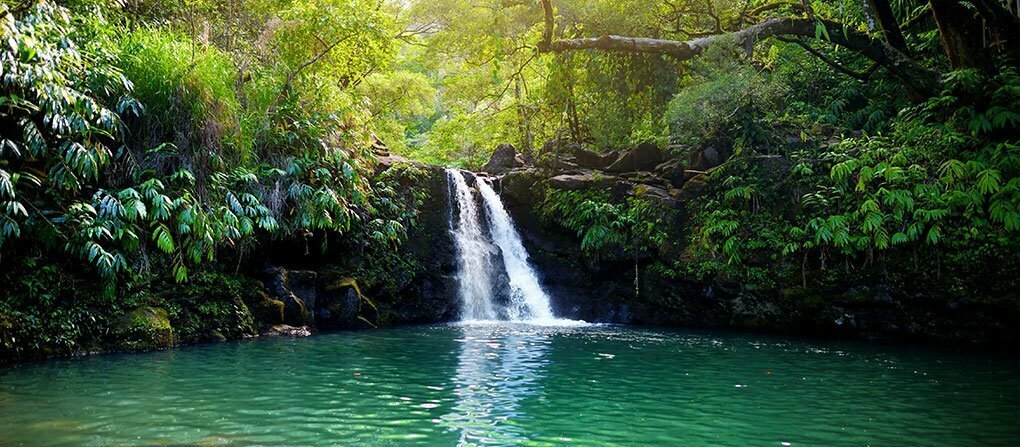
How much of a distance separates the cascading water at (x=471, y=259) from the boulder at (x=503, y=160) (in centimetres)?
236

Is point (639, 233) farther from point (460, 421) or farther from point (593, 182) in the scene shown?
point (460, 421)

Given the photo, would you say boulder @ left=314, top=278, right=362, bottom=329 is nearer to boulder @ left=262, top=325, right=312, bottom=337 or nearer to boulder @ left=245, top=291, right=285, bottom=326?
boulder @ left=262, top=325, right=312, bottom=337

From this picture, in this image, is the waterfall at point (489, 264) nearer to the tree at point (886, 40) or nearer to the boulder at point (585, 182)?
the boulder at point (585, 182)

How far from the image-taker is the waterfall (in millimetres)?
15195

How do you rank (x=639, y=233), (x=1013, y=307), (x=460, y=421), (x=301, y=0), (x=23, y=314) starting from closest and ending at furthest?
(x=460, y=421), (x=23, y=314), (x=1013, y=307), (x=301, y=0), (x=639, y=233)

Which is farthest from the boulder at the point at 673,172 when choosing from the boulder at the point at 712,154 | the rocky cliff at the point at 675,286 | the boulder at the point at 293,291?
the boulder at the point at 293,291

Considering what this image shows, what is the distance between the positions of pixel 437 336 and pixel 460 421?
21.0ft

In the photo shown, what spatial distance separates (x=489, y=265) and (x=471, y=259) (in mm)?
473

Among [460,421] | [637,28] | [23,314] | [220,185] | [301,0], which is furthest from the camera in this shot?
[637,28]

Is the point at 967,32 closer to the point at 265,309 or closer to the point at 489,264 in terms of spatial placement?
the point at 489,264

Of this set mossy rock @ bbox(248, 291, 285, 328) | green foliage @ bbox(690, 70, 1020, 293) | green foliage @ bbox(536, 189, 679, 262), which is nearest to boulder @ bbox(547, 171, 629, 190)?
green foliage @ bbox(536, 189, 679, 262)

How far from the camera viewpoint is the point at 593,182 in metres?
16.4

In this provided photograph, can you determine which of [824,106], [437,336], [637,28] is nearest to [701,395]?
[437,336]

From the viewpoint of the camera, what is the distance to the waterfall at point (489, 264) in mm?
15195
